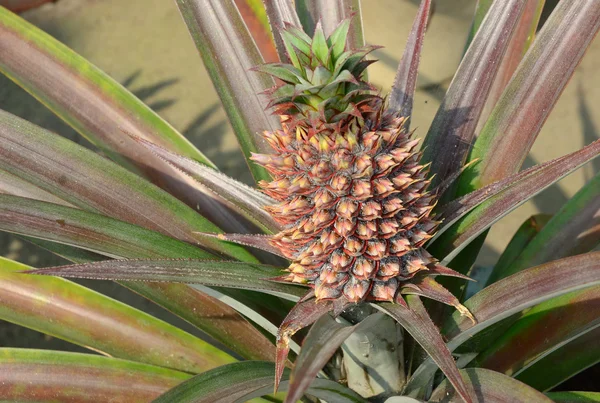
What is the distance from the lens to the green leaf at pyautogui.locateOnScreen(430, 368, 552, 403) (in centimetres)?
89

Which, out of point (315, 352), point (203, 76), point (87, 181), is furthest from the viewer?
point (203, 76)

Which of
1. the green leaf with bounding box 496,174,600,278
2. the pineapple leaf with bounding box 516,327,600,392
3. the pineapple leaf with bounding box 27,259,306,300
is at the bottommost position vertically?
the pineapple leaf with bounding box 27,259,306,300

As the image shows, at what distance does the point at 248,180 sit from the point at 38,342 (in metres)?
0.97

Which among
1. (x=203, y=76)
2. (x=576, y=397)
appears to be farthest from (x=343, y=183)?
(x=203, y=76)

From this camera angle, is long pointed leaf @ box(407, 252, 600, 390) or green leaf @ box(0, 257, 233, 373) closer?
long pointed leaf @ box(407, 252, 600, 390)

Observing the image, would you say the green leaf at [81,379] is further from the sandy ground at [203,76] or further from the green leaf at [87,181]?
the sandy ground at [203,76]

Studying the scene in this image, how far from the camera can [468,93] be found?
1.02 m

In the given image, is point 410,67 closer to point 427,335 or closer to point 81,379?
point 427,335

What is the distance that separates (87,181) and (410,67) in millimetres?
594

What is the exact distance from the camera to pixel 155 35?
2.92 metres

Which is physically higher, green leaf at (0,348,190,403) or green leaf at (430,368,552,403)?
green leaf at (0,348,190,403)

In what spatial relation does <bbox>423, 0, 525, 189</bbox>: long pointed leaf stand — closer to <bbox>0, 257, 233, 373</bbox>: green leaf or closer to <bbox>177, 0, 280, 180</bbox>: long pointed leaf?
<bbox>177, 0, 280, 180</bbox>: long pointed leaf

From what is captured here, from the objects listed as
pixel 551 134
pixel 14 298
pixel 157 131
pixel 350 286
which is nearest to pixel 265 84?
pixel 157 131

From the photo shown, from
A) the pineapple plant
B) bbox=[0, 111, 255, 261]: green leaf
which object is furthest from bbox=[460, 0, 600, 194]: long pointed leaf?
bbox=[0, 111, 255, 261]: green leaf
